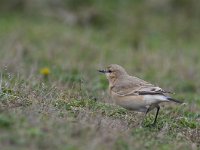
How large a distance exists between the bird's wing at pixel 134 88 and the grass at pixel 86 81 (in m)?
0.39

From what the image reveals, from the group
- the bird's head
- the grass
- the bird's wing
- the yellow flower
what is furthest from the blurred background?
the bird's wing

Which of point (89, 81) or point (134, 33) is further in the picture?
point (134, 33)

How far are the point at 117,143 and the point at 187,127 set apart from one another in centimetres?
233

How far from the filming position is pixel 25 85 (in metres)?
10.4

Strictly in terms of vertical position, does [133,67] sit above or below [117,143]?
above

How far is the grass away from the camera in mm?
7793

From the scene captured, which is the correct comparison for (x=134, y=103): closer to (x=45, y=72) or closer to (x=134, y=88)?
(x=134, y=88)

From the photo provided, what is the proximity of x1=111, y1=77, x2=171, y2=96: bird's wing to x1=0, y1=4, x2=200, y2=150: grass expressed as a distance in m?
0.39

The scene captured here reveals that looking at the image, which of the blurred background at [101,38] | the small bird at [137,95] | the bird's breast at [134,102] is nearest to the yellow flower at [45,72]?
the blurred background at [101,38]

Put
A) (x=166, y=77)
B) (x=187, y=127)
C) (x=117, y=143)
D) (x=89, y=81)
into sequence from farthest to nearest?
(x=166, y=77), (x=89, y=81), (x=187, y=127), (x=117, y=143)

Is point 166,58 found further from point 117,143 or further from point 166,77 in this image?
point 117,143

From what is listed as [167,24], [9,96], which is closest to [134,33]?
[167,24]

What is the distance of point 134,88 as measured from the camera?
967cm

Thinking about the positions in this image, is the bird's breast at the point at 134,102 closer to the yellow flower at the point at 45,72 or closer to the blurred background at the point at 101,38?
the blurred background at the point at 101,38
